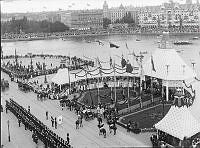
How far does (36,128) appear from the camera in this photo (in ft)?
65.7

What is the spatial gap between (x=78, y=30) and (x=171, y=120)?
99.4 meters

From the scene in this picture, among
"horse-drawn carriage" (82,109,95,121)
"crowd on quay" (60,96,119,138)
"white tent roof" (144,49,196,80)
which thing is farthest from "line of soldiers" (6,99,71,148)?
"white tent roof" (144,49,196,80)

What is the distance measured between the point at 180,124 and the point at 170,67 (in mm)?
9609

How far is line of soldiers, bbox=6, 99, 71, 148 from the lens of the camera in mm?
17534

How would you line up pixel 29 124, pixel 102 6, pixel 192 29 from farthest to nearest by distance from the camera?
pixel 102 6
pixel 192 29
pixel 29 124

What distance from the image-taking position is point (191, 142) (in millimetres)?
16062

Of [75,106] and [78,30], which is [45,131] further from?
[78,30]

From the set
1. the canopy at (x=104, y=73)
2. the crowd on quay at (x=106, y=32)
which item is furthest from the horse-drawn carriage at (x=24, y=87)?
the crowd on quay at (x=106, y=32)

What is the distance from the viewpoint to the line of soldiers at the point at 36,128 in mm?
17534

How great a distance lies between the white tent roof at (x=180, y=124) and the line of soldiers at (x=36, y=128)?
4360 mm

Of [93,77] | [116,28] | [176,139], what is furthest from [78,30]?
[176,139]

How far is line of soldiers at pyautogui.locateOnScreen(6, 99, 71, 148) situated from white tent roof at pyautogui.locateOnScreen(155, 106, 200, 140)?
436cm

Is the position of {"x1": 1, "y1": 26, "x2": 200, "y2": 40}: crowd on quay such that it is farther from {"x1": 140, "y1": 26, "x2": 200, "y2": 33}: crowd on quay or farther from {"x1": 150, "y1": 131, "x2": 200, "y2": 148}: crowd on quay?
{"x1": 150, "y1": 131, "x2": 200, "y2": 148}: crowd on quay

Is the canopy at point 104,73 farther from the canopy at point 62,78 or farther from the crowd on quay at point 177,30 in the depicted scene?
the crowd on quay at point 177,30
